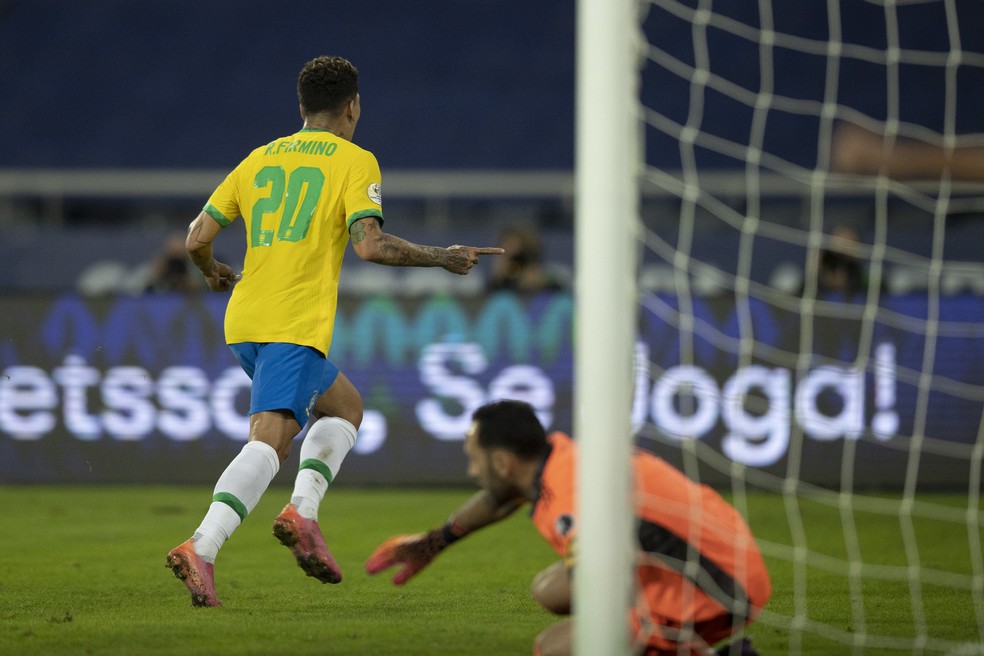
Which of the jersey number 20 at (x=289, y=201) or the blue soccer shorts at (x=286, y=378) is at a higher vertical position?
the jersey number 20 at (x=289, y=201)

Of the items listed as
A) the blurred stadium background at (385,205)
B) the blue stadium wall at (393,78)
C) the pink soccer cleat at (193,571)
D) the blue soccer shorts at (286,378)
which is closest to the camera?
the pink soccer cleat at (193,571)

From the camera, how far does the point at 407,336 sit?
8461 millimetres

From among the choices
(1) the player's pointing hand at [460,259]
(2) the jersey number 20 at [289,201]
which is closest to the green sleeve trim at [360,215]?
(2) the jersey number 20 at [289,201]

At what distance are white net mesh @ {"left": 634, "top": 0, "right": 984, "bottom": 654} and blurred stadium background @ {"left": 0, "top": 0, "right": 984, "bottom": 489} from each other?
0.06 m

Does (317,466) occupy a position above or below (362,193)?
below

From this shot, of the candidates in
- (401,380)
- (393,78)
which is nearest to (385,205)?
(393,78)

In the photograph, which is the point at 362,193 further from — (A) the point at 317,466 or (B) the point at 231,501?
(B) the point at 231,501

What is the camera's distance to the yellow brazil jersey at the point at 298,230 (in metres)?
4.18

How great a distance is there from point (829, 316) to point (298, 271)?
4.92m

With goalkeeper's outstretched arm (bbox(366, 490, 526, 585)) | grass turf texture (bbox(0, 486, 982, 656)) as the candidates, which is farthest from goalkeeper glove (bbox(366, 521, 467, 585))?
grass turf texture (bbox(0, 486, 982, 656))

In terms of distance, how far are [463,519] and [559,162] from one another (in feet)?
35.4

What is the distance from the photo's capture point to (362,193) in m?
4.14

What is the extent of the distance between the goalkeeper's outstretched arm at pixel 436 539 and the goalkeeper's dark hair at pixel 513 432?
0.28 m

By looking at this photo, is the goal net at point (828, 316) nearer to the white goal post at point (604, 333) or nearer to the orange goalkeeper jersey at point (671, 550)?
the white goal post at point (604, 333)
